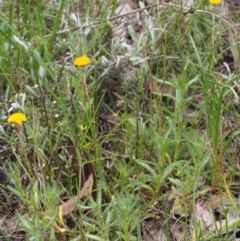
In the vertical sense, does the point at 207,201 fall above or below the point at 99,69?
below

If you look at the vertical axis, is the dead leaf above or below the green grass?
below

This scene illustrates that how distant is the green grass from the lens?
1771mm

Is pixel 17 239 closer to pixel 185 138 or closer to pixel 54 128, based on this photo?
pixel 54 128

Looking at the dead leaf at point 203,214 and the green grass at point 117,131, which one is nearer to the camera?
the green grass at point 117,131

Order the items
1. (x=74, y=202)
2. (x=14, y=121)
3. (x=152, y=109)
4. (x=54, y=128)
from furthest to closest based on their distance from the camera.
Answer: (x=152, y=109) → (x=54, y=128) → (x=74, y=202) → (x=14, y=121)

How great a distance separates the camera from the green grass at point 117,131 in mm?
1771

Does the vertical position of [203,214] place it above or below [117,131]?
below

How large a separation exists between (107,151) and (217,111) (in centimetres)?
41

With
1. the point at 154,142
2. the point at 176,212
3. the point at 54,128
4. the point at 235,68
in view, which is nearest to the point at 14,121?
the point at 54,128

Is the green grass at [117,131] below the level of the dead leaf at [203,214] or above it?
above

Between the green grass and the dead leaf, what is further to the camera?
the dead leaf

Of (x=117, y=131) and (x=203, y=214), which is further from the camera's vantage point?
(x=117, y=131)

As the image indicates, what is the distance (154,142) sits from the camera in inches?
74.7

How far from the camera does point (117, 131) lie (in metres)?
2.13
